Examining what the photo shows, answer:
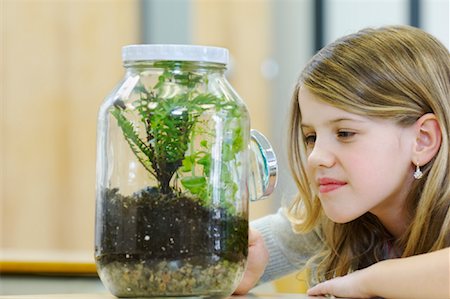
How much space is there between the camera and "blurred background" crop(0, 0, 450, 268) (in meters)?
3.92

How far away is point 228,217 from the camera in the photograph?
1055 mm

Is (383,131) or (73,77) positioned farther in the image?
(73,77)

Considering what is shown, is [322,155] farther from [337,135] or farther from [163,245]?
[163,245]

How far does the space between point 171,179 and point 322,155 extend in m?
0.33

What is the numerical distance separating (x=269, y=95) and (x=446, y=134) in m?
2.62

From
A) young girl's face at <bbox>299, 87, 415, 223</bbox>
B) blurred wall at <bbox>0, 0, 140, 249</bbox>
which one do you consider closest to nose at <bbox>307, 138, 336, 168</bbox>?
young girl's face at <bbox>299, 87, 415, 223</bbox>

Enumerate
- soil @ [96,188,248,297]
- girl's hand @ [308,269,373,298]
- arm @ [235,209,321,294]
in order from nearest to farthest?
soil @ [96,188,248,297] < girl's hand @ [308,269,373,298] < arm @ [235,209,321,294]

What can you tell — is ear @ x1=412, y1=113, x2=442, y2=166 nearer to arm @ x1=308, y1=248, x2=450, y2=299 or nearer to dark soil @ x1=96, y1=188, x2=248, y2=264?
arm @ x1=308, y1=248, x2=450, y2=299

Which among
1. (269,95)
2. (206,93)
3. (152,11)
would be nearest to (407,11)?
(269,95)

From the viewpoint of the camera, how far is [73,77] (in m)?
3.97

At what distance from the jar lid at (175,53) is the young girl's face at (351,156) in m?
0.27

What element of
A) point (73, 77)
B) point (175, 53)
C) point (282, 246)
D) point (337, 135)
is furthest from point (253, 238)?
point (73, 77)

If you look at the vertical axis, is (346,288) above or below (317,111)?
below

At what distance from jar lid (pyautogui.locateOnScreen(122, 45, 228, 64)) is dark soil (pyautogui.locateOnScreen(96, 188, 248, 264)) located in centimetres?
15
